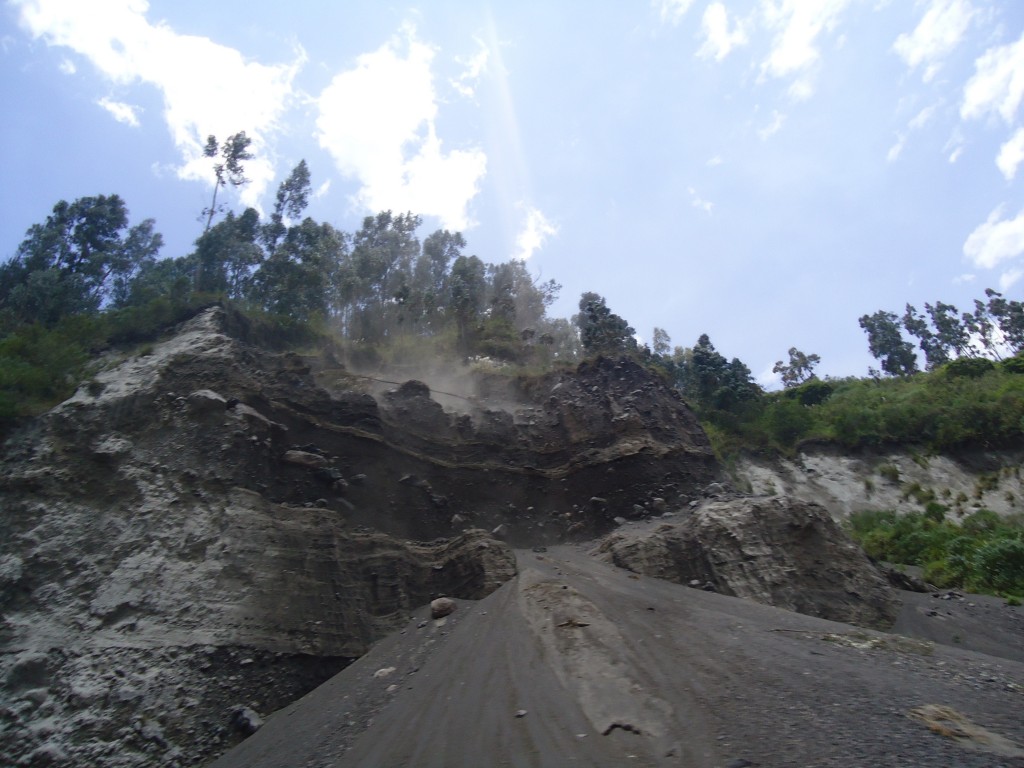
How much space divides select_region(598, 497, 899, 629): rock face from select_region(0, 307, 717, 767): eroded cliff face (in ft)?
11.0

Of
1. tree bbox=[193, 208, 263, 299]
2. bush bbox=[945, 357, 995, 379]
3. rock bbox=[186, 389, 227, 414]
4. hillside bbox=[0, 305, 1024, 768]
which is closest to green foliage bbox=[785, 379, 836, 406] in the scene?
bush bbox=[945, 357, 995, 379]

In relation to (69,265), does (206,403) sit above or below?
below

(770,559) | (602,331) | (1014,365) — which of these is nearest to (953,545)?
(770,559)

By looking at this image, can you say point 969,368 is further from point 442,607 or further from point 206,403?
point 206,403

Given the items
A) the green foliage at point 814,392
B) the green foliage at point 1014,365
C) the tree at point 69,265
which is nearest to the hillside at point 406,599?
the tree at point 69,265

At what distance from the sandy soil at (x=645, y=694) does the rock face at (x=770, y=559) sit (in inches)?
60.4

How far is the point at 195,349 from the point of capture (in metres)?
18.3

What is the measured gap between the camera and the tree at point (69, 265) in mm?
25422

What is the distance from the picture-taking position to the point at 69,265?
30.0m

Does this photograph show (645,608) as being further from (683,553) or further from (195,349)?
(195,349)

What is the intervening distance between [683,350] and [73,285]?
46.2 metres

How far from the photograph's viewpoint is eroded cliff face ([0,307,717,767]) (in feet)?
36.3

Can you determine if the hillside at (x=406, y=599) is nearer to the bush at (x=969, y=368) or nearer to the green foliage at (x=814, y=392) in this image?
the green foliage at (x=814, y=392)

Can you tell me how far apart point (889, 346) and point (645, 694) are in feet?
181
